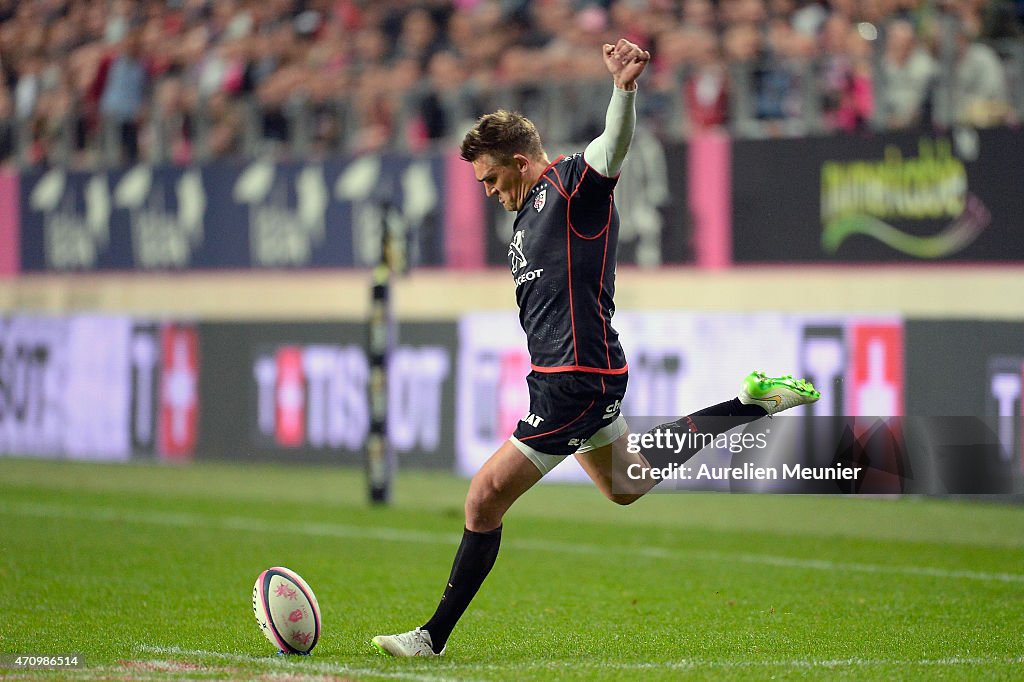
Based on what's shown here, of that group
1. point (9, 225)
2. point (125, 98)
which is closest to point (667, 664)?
point (125, 98)

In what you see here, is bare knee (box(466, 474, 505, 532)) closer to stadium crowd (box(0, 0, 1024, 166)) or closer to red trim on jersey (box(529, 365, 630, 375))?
red trim on jersey (box(529, 365, 630, 375))

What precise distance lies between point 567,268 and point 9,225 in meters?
15.1

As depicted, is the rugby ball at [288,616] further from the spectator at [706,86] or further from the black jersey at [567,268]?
the spectator at [706,86]

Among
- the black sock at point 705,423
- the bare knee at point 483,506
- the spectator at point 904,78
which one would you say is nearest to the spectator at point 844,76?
the spectator at point 904,78

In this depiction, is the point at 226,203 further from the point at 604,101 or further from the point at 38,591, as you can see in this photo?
the point at 38,591

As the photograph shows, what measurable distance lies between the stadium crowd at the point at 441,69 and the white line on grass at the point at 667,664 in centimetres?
755

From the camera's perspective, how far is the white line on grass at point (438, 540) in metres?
9.69

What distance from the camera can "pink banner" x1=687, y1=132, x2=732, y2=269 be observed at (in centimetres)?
1480

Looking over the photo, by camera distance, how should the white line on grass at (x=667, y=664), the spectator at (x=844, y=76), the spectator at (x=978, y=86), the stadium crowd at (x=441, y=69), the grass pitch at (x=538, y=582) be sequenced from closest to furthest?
the white line on grass at (x=667, y=664), the grass pitch at (x=538, y=582), the spectator at (x=978, y=86), the stadium crowd at (x=441, y=69), the spectator at (x=844, y=76)

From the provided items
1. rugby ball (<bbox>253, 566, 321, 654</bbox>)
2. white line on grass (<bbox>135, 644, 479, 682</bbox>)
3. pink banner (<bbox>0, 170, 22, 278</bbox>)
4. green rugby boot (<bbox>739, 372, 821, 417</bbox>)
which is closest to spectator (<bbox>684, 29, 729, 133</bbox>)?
green rugby boot (<bbox>739, 372, 821, 417</bbox>)

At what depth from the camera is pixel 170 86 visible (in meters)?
18.6

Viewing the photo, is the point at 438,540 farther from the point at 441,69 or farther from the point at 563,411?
the point at 441,69

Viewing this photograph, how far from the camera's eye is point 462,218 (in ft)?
54.0

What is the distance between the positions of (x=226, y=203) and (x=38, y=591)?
32.8ft
